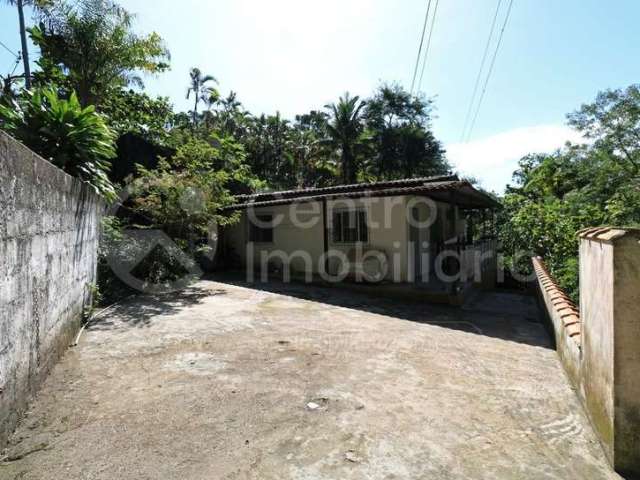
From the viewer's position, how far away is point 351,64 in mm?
9766

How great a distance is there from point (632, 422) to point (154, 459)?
3.13 m

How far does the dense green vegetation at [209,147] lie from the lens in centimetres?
532

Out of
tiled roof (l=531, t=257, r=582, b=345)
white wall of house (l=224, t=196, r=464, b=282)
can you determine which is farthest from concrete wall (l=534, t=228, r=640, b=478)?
white wall of house (l=224, t=196, r=464, b=282)

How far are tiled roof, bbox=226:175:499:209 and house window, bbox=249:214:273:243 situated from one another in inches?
30.4

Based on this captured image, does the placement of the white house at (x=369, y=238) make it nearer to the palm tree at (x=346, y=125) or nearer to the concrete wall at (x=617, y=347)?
the concrete wall at (x=617, y=347)

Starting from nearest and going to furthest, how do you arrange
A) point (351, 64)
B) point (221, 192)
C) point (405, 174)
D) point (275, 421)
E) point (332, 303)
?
point (275, 421) < point (332, 303) < point (351, 64) < point (221, 192) < point (405, 174)

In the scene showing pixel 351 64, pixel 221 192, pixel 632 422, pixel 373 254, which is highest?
pixel 351 64

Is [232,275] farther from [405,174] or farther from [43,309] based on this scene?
[405,174]

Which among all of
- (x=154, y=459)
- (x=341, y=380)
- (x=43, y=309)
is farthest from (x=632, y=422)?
(x=43, y=309)

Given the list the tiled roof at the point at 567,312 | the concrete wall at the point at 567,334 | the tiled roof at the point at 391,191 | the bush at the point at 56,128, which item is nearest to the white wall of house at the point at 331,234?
the tiled roof at the point at 391,191

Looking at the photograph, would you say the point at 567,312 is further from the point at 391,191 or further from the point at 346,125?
the point at 346,125

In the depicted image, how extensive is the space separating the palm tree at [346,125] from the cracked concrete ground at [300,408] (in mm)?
21682

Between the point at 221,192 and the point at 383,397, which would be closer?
the point at 383,397

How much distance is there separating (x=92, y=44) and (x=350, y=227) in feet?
33.8
